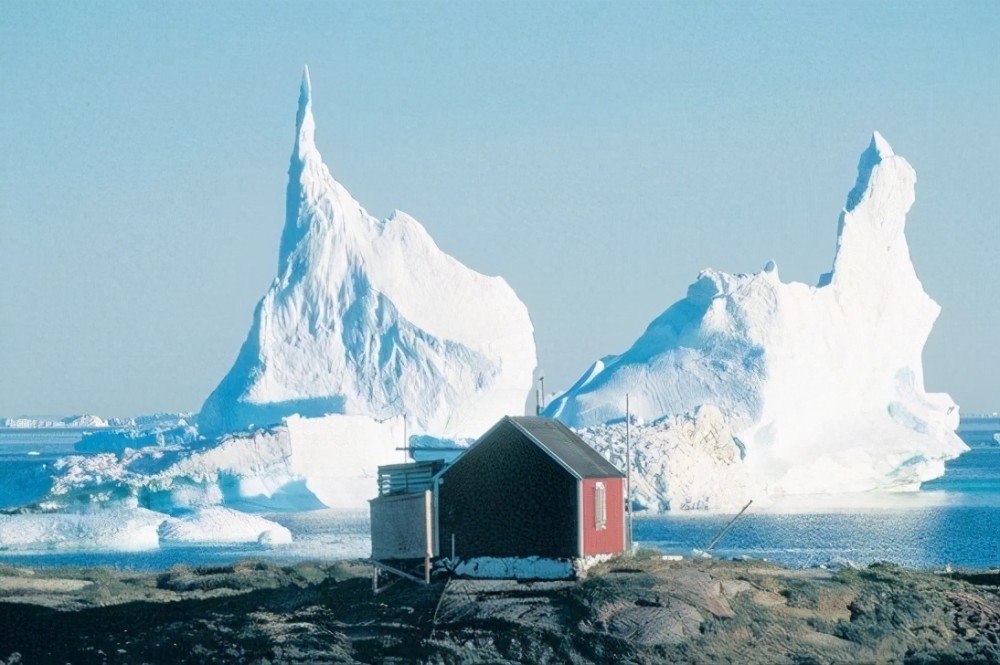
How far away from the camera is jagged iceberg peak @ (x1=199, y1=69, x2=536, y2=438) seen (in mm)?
63781

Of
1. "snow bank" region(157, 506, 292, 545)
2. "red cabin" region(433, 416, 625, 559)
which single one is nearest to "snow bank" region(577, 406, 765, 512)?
"snow bank" region(157, 506, 292, 545)

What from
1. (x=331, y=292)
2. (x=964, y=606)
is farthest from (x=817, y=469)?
(x=964, y=606)

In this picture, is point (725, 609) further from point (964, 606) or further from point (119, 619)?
point (119, 619)

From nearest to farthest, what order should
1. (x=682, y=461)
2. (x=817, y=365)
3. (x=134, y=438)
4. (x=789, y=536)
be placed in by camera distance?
(x=789, y=536)
(x=682, y=461)
(x=817, y=365)
(x=134, y=438)

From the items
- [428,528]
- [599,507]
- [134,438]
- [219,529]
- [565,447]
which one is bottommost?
[219,529]

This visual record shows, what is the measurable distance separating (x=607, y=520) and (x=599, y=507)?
0.38 metres

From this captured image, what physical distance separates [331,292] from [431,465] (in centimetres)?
4139

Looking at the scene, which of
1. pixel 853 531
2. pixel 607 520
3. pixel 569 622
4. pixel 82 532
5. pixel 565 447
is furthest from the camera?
pixel 853 531

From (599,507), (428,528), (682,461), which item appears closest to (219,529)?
(682,461)

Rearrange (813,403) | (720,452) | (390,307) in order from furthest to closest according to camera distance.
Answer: (390,307) < (813,403) < (720,452)

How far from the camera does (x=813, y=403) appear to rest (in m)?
59.2

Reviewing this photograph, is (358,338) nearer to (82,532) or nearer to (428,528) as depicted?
(82,532)

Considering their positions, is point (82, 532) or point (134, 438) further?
point (134, 438)

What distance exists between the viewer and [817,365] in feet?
195
